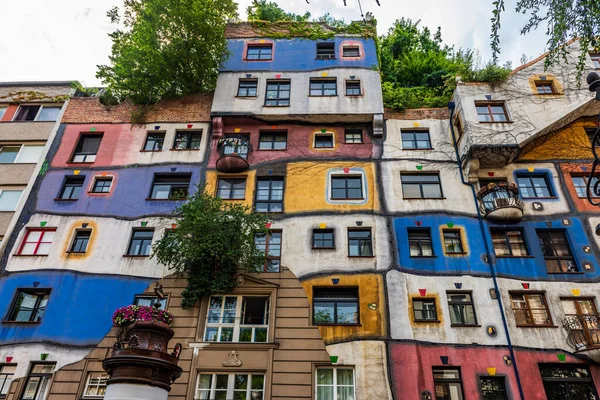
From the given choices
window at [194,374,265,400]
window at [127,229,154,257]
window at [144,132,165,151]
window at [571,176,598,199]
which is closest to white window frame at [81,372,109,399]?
window at [194,374,265,400]

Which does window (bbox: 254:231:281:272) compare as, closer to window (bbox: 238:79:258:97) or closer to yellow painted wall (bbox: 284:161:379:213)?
yellow painted wall (bbox: 284:161:379:213)

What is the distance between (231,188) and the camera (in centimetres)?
1856

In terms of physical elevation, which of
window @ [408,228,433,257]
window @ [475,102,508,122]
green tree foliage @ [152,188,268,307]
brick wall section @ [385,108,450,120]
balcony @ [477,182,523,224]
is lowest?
green tree foliage @ [152,188,268,307]

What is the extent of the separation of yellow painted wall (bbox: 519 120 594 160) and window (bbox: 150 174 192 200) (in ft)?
48.6

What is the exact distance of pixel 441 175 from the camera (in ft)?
60.5

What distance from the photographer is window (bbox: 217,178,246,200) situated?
1831 cm

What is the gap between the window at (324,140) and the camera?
64.4 feet

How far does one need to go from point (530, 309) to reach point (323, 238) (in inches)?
310

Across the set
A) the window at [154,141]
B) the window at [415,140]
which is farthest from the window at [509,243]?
the window at [154,141]

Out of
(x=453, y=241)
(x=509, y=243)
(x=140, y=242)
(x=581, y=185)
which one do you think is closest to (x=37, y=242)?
(x=140, y=242)

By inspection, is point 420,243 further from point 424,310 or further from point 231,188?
point 231,188

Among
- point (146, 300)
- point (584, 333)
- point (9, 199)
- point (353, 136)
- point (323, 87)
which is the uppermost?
point (323, 87)

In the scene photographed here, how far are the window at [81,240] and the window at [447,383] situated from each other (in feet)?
46.2

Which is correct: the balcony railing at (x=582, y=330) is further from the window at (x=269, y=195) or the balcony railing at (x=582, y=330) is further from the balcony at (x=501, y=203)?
the window at (x=269, y=195)
